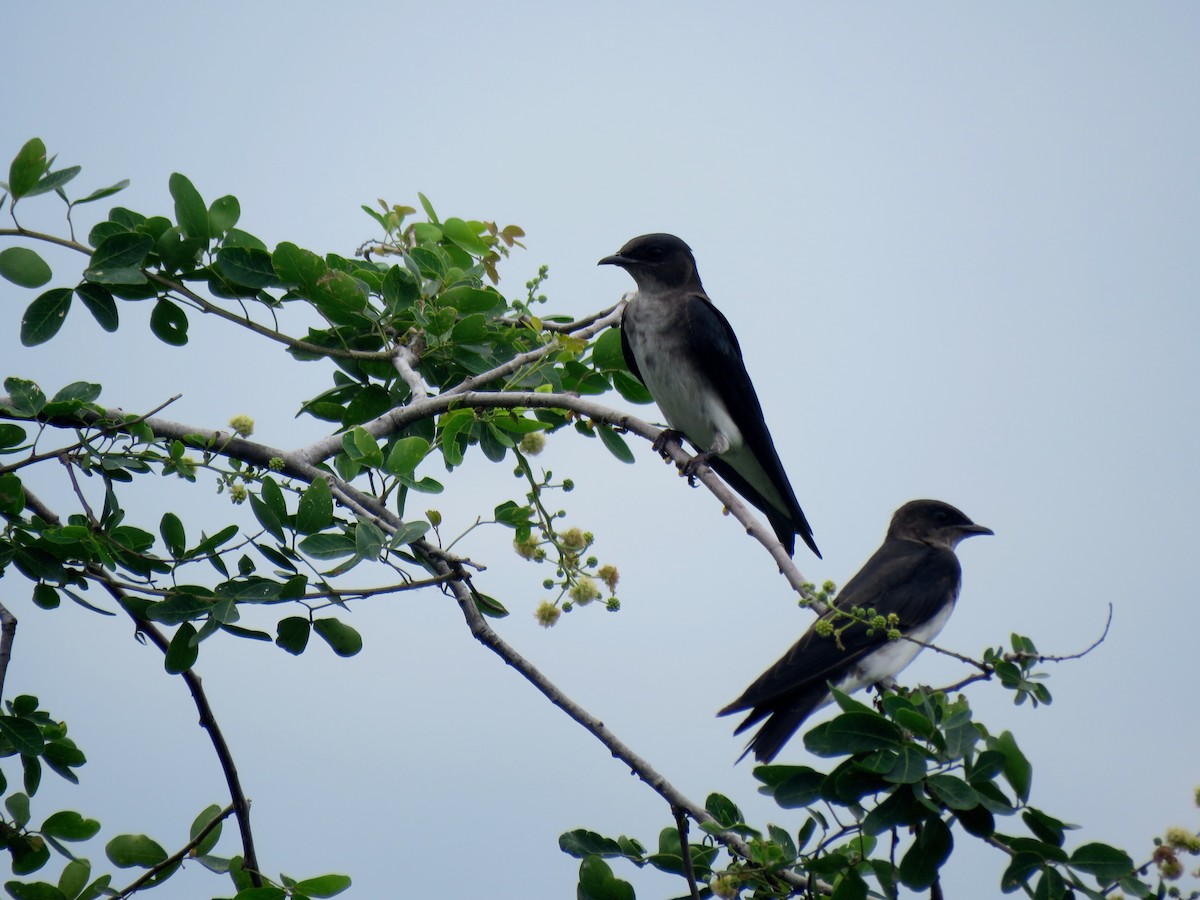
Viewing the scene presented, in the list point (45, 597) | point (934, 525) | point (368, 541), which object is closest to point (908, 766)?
point (368, 541)

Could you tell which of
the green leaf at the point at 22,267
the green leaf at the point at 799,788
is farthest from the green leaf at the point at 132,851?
the green leaf at the point at 799,788

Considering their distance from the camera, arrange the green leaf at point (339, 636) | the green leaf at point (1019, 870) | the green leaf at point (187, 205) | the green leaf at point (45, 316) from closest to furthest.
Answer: the green leaf at point (1019, 870)
the green leaf at point (339, 636)
the green leaf at point (45, 316)
the green leaf at point (187, 205)

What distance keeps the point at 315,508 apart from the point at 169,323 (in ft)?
5.96

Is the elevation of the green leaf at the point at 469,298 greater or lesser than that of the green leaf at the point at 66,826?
greater

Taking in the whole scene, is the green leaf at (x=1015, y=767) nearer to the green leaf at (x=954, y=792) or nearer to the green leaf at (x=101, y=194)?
the green leaf at (x=954, y=792)

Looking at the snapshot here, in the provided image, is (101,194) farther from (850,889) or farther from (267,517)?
(850,889)

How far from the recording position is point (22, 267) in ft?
13.7

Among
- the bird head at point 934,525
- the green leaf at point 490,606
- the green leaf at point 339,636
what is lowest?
the green leaf at point 339,636

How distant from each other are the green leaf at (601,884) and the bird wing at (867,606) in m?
1.44

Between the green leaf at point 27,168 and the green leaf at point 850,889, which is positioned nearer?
the green leaf at point 850,889

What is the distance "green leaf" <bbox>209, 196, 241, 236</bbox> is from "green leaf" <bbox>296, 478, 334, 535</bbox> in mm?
1616

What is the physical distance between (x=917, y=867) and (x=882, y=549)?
4.46 metres

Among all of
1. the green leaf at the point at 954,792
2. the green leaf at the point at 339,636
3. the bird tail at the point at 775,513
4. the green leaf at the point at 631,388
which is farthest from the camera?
the bird tail at the point at 775,513

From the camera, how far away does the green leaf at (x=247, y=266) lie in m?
4.49
